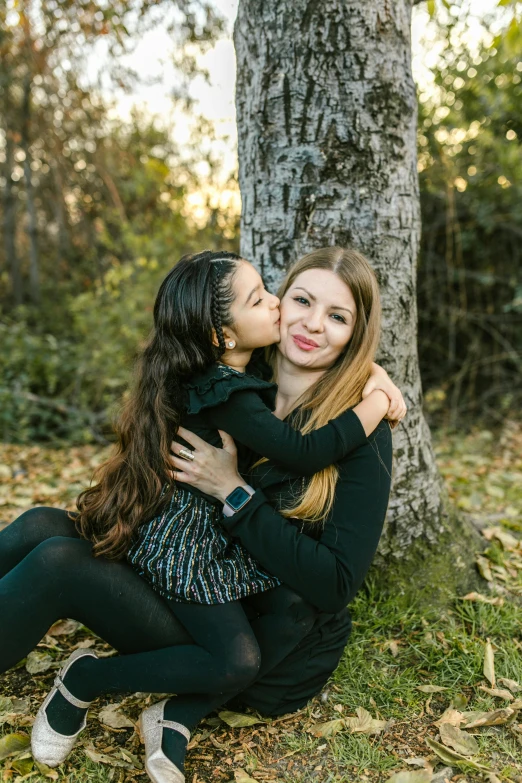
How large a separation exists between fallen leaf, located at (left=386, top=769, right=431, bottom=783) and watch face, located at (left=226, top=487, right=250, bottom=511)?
92 cm

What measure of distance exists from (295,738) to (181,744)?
0.42 metres

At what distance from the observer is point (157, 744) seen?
1.91 metres

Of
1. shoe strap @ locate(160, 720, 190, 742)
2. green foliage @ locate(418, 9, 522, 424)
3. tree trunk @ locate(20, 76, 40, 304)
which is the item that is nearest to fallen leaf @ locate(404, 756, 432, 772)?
shoe strap @ locate(160, 720, 190, 742)

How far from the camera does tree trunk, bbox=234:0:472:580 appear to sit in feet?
8.21

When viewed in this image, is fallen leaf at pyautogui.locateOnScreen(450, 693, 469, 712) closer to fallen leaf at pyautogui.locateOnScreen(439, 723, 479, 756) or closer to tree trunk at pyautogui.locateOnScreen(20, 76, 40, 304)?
fallen leaf at pyautogui.locateOnScreen(439, 723, 479, 756)

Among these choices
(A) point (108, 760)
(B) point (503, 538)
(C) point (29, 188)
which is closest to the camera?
(A) point (108, 760)

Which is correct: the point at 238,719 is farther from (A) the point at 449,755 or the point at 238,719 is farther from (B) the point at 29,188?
(B) the point at 29,188

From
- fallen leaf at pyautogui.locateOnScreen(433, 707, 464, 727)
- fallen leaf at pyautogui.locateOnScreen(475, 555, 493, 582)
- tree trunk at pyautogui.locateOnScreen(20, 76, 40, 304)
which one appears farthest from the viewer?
tree trunk at pyautogui.locateOnScreen(20, 76, 40, 304)

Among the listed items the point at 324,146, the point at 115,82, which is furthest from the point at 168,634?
the point at 115,82

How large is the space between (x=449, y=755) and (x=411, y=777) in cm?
21

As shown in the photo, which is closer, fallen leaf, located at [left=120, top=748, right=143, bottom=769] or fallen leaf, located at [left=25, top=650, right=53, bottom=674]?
fallen leaf, located at [left=120, top=748, right=143, bottom=769]

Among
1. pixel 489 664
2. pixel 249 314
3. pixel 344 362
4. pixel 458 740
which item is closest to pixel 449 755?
pixel 458 740

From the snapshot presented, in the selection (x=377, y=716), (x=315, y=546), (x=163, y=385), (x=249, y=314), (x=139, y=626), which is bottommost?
(x=377, y=716)

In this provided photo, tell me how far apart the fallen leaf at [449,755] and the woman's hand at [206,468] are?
1033mm
